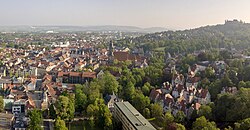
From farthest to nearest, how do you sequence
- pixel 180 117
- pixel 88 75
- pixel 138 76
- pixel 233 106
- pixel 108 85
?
pixel 88 75, pixel 138 76, pixel 108 85, pixel 180 117, pixel 233 106

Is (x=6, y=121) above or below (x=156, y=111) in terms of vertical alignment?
below

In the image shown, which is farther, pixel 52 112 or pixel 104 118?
pixel 52 112

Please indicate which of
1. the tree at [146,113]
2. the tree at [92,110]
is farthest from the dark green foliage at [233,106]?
the tree at [92,110]

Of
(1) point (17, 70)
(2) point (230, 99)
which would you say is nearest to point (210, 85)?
(2) point (230, 99)

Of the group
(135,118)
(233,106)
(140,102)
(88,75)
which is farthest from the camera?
(88,75)

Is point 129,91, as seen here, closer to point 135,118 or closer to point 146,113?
point 146,113

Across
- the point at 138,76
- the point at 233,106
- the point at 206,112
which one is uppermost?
the point at 233,106

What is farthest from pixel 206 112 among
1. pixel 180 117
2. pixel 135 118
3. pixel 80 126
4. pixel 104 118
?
pixel 80 126

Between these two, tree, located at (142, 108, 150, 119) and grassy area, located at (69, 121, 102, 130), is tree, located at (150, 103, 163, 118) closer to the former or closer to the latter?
tree, located at (142, 108, 150, 119)

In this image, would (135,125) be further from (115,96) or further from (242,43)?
(242,43)
